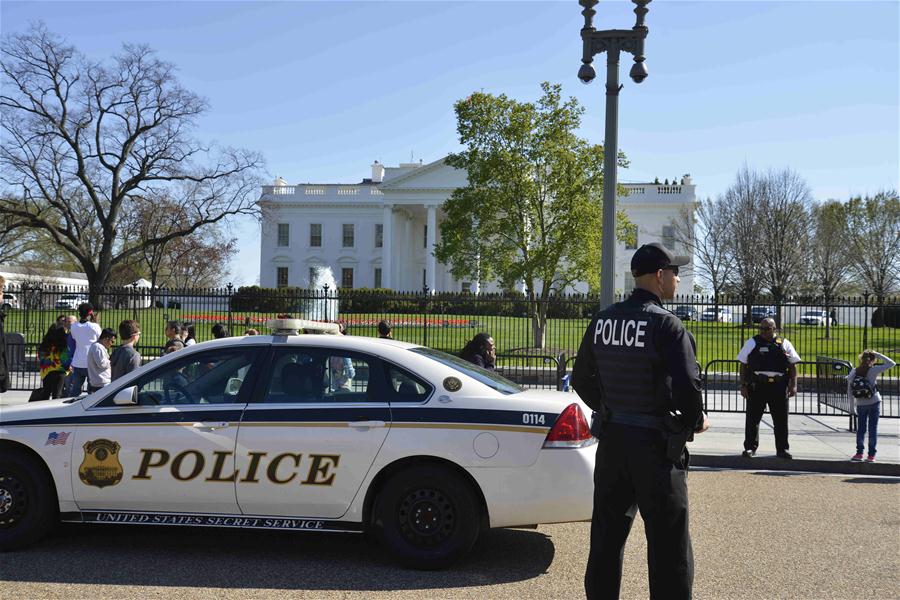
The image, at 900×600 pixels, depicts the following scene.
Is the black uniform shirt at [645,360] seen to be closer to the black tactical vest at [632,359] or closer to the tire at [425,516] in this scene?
the black tactical vest at [632,359]

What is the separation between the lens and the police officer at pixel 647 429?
3721 mm

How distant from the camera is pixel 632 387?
3.92 meters

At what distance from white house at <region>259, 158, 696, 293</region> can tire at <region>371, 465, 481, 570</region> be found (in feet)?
213

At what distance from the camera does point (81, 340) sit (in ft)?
34.8

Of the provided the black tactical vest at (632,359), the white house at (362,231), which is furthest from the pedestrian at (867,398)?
the white house at (362,231)

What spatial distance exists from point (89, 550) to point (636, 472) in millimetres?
4086

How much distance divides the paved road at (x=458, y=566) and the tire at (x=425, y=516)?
123 millimetres

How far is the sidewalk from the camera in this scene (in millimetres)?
9648

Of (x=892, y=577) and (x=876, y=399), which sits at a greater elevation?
(x=876, y=399)

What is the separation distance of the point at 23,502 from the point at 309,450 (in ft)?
6.90

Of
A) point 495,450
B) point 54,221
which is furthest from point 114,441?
point 54,221

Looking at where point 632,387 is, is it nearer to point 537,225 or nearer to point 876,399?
point 876,399

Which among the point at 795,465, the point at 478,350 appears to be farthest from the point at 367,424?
the point at 795,465

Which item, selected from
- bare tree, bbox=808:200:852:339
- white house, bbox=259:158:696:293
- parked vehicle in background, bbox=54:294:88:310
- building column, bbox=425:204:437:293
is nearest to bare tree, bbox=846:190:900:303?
bare tree, bbox=808:200:852:339
